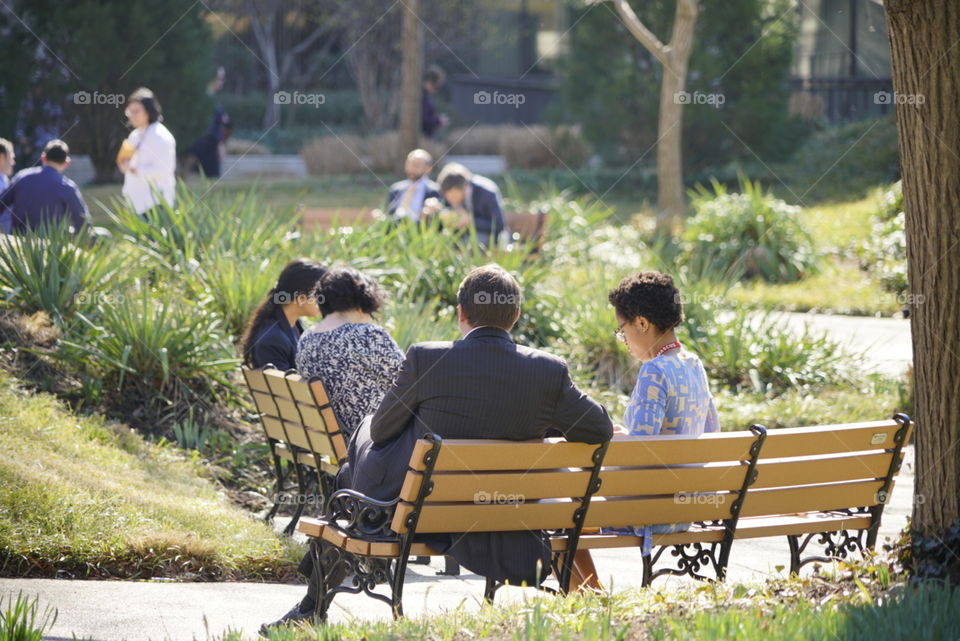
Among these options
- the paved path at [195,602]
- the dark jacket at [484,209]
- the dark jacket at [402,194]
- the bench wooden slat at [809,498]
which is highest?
the dark jacket at [402,194]

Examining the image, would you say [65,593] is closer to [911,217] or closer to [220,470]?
[220,470]

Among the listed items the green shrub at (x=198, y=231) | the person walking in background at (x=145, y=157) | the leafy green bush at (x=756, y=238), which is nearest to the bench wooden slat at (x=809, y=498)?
the green shrub at (x=198, y=231)

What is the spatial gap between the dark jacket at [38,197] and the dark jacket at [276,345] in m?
3.77

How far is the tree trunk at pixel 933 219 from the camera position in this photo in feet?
12.7

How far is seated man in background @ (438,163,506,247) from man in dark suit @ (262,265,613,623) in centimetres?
606

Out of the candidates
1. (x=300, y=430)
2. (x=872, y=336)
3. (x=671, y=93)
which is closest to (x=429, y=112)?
(x=671, y=93)

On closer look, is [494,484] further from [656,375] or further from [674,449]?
[656,375]

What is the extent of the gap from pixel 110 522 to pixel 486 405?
1.85m

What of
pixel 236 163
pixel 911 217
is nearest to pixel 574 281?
pixel 911 217

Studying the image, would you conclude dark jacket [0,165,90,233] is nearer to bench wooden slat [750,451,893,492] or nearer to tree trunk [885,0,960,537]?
bench wooden slat [750,451,893,492]

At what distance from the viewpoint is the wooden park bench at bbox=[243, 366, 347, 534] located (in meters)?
4.90

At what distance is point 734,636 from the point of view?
→ 302 centimetres

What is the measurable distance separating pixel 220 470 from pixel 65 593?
2068 mm

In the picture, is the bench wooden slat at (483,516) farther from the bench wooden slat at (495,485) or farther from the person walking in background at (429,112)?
the person walking in background at (429,112)
